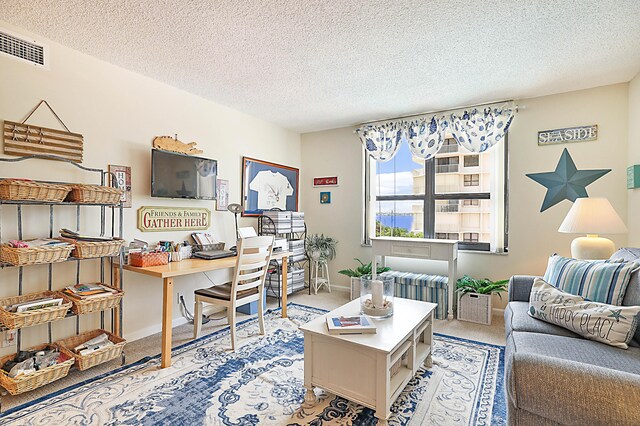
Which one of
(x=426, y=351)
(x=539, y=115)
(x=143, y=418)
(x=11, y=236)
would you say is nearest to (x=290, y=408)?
(x=143, y=418)

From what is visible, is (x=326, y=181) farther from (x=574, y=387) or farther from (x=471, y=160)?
(x=574, y=387)

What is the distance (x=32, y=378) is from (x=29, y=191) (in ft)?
3.60

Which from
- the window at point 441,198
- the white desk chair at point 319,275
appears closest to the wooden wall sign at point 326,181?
the window at point 441,198

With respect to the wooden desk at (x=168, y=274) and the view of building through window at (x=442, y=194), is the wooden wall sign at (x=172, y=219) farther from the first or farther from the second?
the view of building through window at (x=442, y=194)

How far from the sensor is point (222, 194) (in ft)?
11.7

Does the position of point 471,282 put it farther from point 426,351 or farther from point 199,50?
point 199,50

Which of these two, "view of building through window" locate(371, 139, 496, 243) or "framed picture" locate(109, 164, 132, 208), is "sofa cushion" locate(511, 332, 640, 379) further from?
"framed picture" locate(109, 164, 132, 208)

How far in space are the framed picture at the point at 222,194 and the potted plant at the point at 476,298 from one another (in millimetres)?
2737

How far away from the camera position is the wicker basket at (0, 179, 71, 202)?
1818 millimetres

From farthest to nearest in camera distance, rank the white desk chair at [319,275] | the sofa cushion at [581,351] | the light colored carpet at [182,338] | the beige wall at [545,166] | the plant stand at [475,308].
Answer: the white desk chair at [319,275]
the plant stand at [475,308]
the beige wall at [545,166]
the light colored carpet at [182,338]
the sofa cushion at [581,351]

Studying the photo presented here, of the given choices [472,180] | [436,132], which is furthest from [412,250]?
[436,132]

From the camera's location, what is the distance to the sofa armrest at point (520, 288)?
2361 millimetres

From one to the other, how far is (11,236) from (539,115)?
4642mm

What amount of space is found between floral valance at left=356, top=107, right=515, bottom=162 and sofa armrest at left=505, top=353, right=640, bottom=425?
2748 mm
